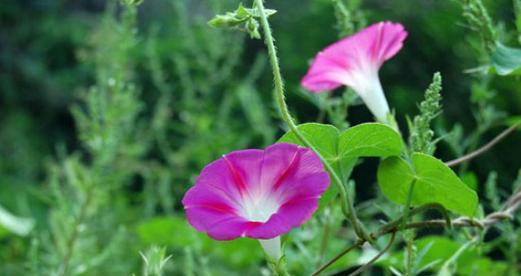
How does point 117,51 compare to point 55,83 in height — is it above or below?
below

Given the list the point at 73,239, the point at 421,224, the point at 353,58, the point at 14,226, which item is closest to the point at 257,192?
the point at 421,224

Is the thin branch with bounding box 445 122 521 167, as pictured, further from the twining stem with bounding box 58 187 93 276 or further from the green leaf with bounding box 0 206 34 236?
the green leaf with bounding box 0 206 34 236

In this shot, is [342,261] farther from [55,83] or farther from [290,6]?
[55,83]

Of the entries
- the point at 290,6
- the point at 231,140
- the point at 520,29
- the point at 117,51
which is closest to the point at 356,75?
the point at 520,29

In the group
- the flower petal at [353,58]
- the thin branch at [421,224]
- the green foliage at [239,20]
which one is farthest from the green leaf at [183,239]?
the green foliage at [239,20]

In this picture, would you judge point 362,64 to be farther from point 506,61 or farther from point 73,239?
point 73,239

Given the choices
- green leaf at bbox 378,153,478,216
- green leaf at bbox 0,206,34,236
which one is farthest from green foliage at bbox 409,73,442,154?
green leaf at bbox 0,206,34,236
